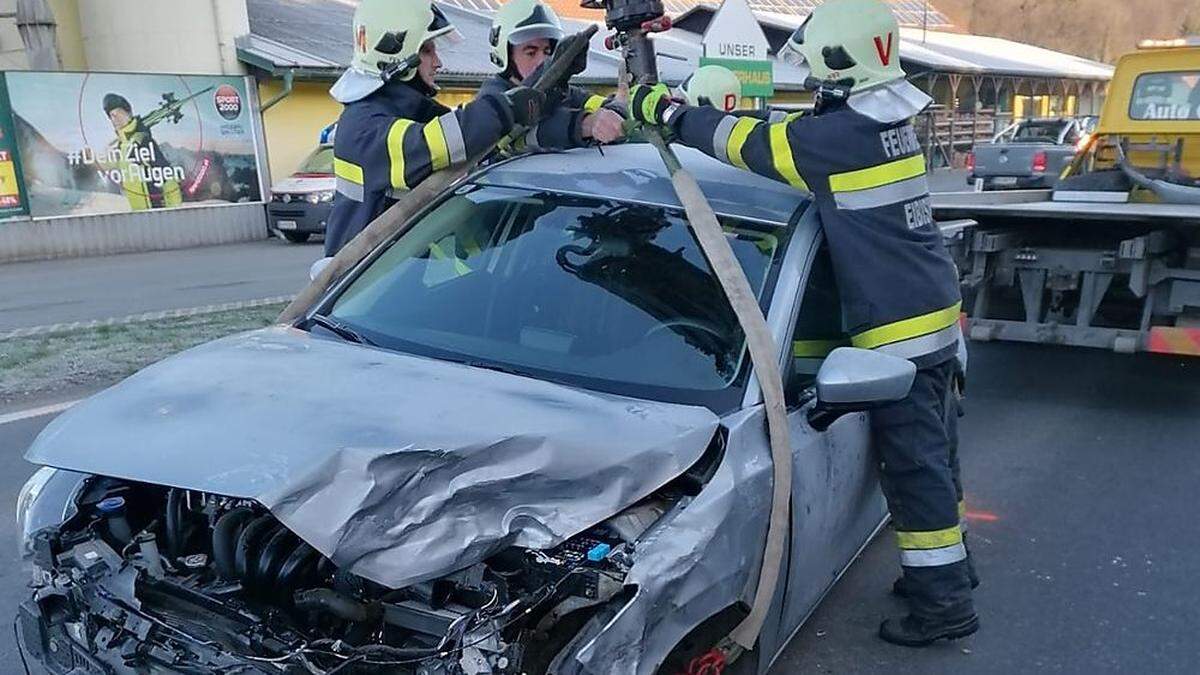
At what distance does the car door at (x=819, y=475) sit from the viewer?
2879 millimetres

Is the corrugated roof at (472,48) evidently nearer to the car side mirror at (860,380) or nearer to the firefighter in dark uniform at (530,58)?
the firefighter in dark uniform at (530,58)

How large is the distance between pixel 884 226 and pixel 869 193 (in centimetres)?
12

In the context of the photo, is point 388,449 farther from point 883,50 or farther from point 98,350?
point 98,350

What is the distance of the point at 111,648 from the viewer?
217 centimetres

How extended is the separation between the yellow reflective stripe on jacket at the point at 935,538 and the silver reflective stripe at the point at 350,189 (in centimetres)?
237

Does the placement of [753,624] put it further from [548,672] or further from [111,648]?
[111,648]

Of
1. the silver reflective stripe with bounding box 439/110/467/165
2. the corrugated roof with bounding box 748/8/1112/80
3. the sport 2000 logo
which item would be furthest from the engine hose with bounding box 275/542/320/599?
the corrugated roof with bounding box 748/8/1112/80

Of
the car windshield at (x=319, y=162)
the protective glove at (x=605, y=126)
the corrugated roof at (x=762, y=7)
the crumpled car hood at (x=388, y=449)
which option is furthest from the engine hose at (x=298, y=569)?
the corrugated roof at (x=762, y=7)

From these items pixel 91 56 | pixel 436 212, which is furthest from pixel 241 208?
pixel 436 212

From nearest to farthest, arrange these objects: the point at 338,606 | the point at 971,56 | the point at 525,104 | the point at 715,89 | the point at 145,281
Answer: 1. the point at 338,606
2. the point at 525,104
3. the point at 715,89
4. the point at 145,281
5. the point at 971,56

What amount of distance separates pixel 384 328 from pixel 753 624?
4.74ft

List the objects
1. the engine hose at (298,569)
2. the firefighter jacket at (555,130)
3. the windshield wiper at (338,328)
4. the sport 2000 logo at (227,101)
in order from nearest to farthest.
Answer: the engine hose at (298,569) → the windshield wiper at (338,328) → the firefighter jacket at (555,130) → the sport 2000 logo at (227,101)

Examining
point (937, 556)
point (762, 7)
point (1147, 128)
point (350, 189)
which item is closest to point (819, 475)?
point (937, 556)

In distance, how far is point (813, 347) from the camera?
126 inches
